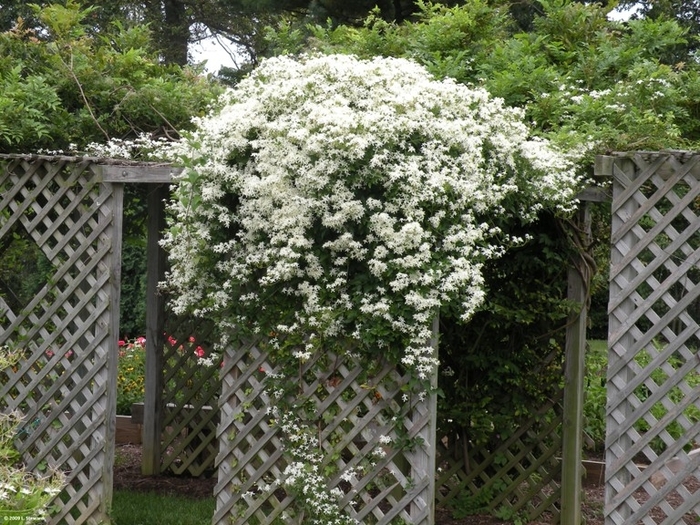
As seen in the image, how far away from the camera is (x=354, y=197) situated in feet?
14.5

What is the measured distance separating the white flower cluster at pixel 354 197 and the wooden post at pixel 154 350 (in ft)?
8.08

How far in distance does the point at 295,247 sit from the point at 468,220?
84 cm

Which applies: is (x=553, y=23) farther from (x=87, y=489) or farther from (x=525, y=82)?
(x=87, y=489)

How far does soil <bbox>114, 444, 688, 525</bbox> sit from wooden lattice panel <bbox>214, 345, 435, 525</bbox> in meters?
1.22

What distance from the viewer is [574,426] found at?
5.72m

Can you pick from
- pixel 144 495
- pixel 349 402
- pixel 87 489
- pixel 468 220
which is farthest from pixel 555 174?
pixel 144 495

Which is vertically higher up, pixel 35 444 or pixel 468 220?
pixel 468 220

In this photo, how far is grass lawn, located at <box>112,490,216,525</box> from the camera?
19.5 feet

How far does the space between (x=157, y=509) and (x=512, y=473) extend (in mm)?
2451

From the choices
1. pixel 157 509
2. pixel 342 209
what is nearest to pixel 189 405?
pixel 157 509

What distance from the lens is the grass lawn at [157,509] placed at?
5949 mm

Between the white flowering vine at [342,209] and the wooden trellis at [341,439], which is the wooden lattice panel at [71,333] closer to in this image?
the white flowering vine at [342,209]

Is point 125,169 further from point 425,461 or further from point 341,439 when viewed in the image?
point 425,461

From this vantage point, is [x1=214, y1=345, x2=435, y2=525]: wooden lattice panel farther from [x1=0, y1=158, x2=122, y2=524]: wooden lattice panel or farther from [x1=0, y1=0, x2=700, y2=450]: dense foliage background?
[x1=0, y1=0, x2=700, y2=450]: dense foliage background
